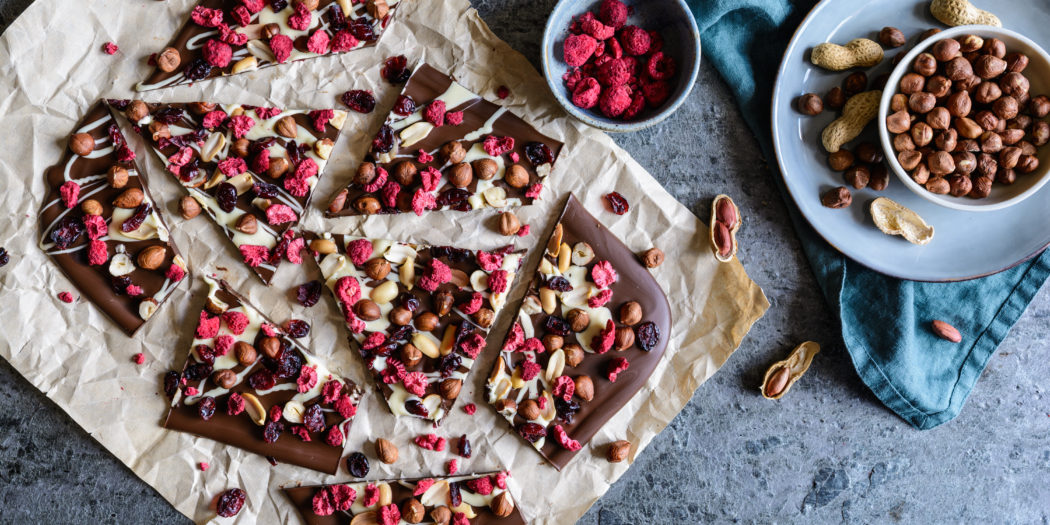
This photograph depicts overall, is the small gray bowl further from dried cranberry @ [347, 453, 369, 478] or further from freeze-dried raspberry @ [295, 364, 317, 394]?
dried cranberry @ [347, 453, 369, 478]

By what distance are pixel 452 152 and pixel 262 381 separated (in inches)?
37.9

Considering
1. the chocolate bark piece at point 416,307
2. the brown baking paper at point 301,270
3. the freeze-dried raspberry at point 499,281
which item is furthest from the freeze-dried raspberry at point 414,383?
the freeze-dried raspberry at point 499,281

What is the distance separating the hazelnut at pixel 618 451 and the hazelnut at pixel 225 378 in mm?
1238

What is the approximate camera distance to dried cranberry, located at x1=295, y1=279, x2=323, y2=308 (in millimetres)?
2262

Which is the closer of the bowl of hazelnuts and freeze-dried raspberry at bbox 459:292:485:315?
the bowl of hazelnuts

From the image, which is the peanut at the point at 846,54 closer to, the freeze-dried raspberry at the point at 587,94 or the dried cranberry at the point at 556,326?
the freeze-dried raspberry at the point at 587,94

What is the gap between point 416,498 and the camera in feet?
7.43

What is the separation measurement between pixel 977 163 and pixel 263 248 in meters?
2.27

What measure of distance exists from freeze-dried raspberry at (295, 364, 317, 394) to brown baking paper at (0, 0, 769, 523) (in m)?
0.08

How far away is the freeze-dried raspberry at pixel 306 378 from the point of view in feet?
7.31

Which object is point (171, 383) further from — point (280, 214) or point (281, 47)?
point (281, 47)

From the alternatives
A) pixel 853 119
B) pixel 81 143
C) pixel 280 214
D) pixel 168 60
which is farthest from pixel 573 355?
pixel 81 143

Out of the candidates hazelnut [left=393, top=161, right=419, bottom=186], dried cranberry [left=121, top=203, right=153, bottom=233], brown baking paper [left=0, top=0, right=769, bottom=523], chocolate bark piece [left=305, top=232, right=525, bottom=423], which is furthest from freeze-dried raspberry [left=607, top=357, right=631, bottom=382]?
dried cranberry [left=121, top=203, right=153, bottom=233]

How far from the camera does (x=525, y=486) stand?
2289 millimetres
